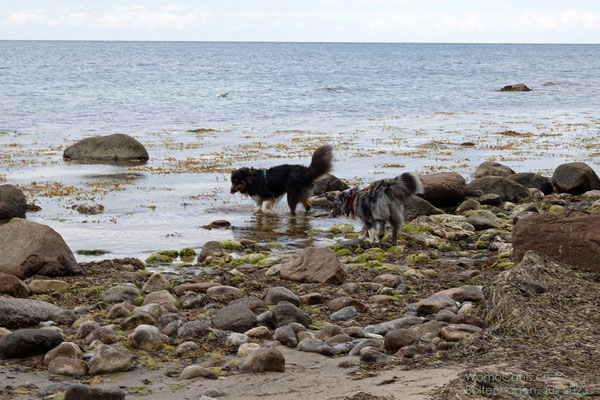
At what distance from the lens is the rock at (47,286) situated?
7.03 metres

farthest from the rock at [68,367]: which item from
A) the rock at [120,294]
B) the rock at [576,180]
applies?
the rock at [576,180]

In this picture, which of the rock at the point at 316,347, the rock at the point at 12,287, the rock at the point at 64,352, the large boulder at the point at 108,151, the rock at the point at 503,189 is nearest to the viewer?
the rock at the point at 64,352

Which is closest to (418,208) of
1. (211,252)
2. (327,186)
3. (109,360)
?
(327,186)

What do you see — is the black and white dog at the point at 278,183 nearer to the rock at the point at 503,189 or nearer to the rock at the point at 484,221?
the rock at the point at 484,221

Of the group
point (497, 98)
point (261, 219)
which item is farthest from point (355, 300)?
point (497, 98)

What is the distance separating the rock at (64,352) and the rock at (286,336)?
154 cm

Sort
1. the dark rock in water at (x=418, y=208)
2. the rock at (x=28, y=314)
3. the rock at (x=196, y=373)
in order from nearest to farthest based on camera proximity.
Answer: the rock at (x=196, y=373), the rock at (x=28, y=314), the dark rock in water at (x=418, y=208)

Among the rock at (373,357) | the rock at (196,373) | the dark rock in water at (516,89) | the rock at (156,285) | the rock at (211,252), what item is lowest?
the rock at (211,252)

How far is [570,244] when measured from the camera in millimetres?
5898

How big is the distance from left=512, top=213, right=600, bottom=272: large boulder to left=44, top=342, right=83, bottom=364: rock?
159 inches

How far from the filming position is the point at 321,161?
40.2 ft

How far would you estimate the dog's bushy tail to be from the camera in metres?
12.2

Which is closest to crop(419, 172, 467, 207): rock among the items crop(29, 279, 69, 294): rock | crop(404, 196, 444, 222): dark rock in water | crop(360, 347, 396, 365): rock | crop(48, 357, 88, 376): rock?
crop(404, 196, 444, 222): dark rock in water

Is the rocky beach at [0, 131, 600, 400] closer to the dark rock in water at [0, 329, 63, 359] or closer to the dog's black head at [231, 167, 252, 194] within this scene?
the dark rock in water at [0, 329, 63, 359]
